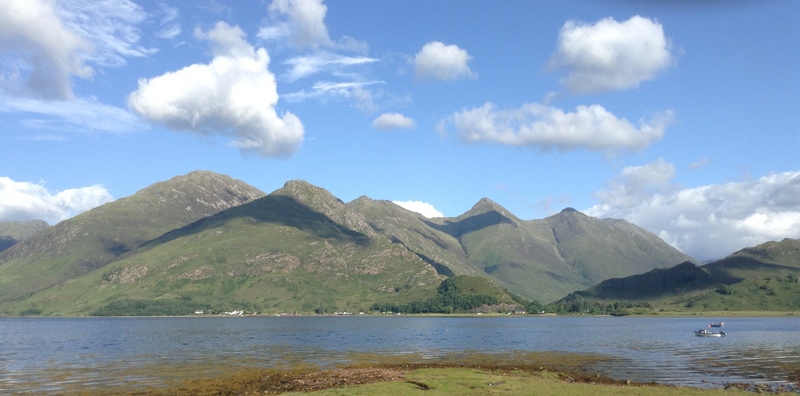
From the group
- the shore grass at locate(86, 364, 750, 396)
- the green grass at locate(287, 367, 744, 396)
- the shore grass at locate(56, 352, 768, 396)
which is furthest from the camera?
the shore grass at locate(56, 352, 768, 396)

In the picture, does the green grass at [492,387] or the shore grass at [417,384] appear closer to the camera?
the green grass at [492,387]

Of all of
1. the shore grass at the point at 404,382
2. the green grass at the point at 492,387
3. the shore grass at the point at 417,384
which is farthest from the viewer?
the shore grass at the point at 404,382

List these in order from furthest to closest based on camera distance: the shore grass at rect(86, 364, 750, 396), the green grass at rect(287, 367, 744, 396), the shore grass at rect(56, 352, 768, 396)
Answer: the shore grass at rect(56, 352, 768, 396), the shore grass at rect(86, 364, 750, 396), the green grass at rect(287, 367, 744, 396)

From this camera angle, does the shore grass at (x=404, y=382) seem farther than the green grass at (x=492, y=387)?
Yes

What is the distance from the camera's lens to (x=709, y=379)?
8812 centimetres

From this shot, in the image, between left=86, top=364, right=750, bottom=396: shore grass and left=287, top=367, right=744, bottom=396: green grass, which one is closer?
left=287, top=367, right=744, bottom=396: green grass

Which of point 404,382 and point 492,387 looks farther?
point 404,382

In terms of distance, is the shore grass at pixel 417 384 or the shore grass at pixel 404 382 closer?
the shore grass at pixel 417 384

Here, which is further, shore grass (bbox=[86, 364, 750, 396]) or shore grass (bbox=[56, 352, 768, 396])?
shore grass (bbox=[56, 352, 768, 396])

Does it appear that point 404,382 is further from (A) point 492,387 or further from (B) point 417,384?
(A) point 492,387

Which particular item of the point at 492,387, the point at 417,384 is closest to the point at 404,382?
the point at 417,384

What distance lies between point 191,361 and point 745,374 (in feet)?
317

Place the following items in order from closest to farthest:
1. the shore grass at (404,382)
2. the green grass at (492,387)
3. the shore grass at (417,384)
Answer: the green grass at (492,387)
the shore grass at (417,384)
the shore grass at (404,382)

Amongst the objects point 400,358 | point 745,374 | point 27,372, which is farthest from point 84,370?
point 745,374
